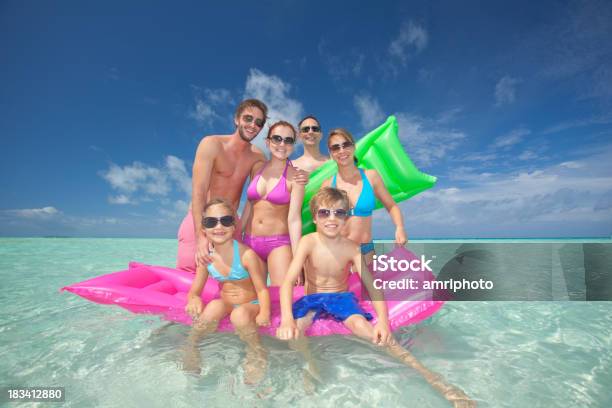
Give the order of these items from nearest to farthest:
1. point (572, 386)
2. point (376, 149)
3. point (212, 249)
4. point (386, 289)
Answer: point (572, 386) < point (212, 249) < point (386, 289) < point (376, 149)

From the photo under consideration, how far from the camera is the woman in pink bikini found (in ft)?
8.57

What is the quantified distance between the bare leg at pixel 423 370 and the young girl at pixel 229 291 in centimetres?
59

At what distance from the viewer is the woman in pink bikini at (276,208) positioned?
8.57 ft

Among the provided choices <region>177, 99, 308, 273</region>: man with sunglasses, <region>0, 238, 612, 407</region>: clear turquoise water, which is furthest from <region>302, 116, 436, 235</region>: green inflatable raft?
<region>0, 238, 612, 407</region>: clear turquoise water

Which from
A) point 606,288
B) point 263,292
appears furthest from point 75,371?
point 606,288

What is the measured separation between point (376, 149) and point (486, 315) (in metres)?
2.34

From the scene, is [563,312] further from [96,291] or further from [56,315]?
[56,315]

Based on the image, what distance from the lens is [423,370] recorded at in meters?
1.81

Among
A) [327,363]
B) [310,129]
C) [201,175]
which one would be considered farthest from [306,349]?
[310,129]

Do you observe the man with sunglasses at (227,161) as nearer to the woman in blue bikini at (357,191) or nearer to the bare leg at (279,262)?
the bare leg at (279,262)

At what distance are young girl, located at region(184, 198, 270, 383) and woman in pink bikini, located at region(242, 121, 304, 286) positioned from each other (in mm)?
335

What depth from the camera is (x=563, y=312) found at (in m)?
3.82

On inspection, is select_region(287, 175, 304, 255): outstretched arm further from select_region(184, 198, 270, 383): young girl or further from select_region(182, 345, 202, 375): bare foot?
select_region(182, 345, 202, 375): bare foot

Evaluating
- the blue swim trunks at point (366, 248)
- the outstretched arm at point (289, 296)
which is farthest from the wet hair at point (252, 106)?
the blue swim trunks at point (366, 248)
